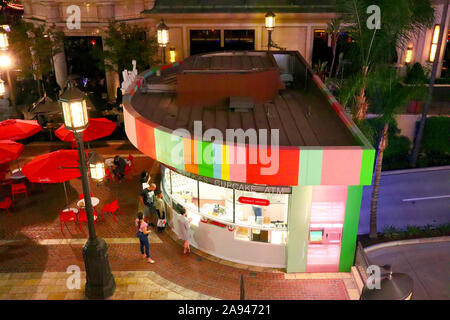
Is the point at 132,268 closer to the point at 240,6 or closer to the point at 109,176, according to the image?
the point at 109,176

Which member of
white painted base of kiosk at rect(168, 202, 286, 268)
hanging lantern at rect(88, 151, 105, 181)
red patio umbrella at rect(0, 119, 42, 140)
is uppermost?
hanging lantern at rect(88, 151, 105, 181)

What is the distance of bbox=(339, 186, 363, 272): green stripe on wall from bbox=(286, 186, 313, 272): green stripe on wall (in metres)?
1.02

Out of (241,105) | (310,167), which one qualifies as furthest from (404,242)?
(241,105)

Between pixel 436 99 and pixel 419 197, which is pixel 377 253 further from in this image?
pixel 436 99

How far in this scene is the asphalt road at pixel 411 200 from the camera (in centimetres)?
1602

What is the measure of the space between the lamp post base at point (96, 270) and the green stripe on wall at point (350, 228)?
6.39m

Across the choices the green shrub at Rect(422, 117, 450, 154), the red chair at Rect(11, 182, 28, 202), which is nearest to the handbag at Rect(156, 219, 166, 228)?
the red chair at Rect(11, 182, 28, 202)

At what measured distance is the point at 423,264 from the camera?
13.4 meters

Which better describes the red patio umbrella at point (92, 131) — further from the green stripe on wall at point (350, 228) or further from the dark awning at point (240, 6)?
the dark awning at point (240, 6)

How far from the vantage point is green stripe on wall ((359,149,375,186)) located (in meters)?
9.86

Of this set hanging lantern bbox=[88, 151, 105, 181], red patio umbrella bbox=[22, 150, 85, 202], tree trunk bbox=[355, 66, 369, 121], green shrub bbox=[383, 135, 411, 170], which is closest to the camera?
hanging lantern bbox=[88, 151, 105, 181]

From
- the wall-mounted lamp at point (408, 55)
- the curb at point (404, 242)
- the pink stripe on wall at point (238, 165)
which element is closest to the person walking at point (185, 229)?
the pink stripe on wall at point (238, 165)

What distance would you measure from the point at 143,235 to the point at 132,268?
1014mm

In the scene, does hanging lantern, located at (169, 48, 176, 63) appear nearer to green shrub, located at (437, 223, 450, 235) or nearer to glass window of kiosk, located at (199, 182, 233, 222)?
glass window of kiosk, located at (199, 182, 233, 222)
